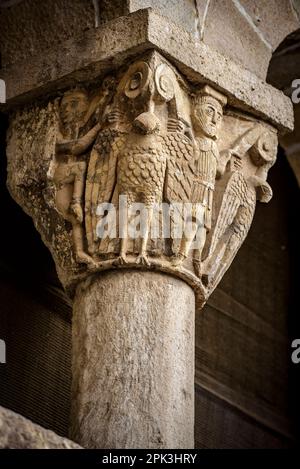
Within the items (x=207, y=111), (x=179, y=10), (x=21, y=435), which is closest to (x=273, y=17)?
(x=179, y=10)

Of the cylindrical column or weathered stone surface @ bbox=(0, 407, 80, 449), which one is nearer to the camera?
weathered stone surface @ bbox=(0, 407, 80, 449)

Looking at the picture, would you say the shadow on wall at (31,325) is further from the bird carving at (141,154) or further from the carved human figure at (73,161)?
the bird carving at (141,154)

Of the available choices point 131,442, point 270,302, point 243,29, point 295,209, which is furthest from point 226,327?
point 131,442

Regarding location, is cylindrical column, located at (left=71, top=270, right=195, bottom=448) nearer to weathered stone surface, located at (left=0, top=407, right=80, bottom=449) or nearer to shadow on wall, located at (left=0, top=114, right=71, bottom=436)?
weathered stone surface, located at (left=0, top=407, right=80, bottom=449)

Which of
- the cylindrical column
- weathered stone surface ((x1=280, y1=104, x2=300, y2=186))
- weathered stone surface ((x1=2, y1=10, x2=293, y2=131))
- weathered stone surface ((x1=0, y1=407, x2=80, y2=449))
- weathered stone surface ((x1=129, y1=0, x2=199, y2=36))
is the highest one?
weathered stone surface ((x1=280, y1=104, x2=300, y2=186))

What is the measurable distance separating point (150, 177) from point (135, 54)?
462mm

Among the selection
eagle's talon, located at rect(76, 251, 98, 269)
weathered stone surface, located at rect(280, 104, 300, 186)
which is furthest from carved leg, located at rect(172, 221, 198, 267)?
weathered stone surface, located at rect(280, 104, 300, 186)

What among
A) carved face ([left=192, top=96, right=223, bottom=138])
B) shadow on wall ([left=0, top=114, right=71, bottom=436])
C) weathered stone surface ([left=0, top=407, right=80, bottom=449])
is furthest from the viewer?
shadow on wall ([left=0, top=114, right=71, bottom=436])

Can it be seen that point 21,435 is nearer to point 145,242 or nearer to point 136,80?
point 145,242

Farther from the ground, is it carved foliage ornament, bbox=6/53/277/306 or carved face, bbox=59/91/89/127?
carved face, bbox=59/91/89/127

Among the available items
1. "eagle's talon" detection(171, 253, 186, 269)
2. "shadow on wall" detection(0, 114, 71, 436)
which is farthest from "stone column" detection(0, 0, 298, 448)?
"shadow on wall" detection(0, 114, 71, 436)

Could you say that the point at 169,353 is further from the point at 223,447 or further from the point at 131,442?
the point at 223,447

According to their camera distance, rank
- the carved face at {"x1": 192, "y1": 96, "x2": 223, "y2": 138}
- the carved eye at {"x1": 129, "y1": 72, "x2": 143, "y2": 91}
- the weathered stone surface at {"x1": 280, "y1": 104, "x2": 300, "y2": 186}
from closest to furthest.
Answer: the carved eye at {"x1": 129, "y1": 72, "x2": 143, "y2": 91} < the carved face at {"x1": 192, "y1": 96, "x2": 223, "y2": 138} < the weathered stone surface at {"x1": 280, "y1": 104, "x2": 300, "y2": 186}

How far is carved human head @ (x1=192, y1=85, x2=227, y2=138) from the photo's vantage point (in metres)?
4.77
